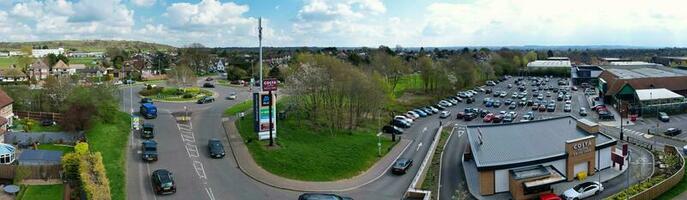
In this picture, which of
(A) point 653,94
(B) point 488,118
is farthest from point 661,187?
(A) point 653,94

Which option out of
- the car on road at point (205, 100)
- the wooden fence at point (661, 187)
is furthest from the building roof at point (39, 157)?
the wooden fence at point (661, 187)

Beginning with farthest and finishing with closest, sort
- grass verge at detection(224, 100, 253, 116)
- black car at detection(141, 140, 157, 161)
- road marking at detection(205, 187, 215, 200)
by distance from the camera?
1. grass verge at detection(224, 100, 253, 116)
2. black car at detection(141, 140, 157, 161)
3. road marking at detection(205, 187, 215, 200)

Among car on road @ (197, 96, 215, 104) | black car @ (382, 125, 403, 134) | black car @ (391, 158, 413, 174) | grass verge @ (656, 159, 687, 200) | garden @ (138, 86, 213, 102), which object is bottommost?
grass verge @ (656, 159, 687, 200)

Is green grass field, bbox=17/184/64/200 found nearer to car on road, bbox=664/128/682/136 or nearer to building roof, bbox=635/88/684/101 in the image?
car on road, bbox=664/128/682/136

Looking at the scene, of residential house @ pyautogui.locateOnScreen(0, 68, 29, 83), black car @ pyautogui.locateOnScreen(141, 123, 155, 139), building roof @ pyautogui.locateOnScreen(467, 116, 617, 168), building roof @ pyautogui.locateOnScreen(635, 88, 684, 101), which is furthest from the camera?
residential house @ pyautogui.locateOnScreen(0, 68, 29, 83)

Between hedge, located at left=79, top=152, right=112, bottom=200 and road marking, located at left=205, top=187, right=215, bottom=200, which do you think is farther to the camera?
road marking, located at left=205, top=187, right=215, bottom=200

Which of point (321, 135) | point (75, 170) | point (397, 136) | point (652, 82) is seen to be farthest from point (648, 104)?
point (75, 170)

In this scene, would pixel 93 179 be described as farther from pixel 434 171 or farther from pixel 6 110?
pixel 6 110

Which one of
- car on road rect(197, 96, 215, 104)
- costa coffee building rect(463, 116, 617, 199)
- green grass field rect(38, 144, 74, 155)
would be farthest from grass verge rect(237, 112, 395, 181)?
car on road rect(197, 96, 215, 104)
